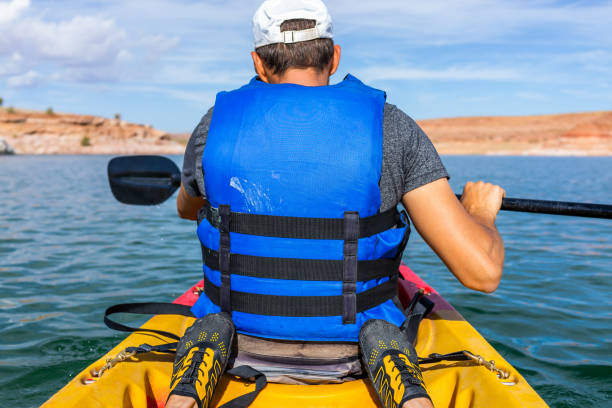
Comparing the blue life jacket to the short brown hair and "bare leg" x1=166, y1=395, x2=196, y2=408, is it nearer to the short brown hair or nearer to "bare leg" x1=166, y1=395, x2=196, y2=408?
the short brown hair

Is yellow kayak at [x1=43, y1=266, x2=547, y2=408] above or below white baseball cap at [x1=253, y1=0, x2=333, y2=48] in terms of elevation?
below

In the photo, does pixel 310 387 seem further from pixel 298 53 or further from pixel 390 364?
pixel 298 53

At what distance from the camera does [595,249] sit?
26.5 feet

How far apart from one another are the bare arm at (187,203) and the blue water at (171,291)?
175 centimetres

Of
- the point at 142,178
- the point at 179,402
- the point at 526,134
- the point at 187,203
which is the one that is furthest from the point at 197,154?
the point at 526,134

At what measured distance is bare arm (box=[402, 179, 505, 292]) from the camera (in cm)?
160

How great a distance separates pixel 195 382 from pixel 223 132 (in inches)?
31.7

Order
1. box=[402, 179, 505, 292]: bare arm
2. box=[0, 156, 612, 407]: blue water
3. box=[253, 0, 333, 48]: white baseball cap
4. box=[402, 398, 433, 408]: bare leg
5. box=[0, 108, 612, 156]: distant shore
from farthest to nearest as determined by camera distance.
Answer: box=[0, 108, 612, 156]: distant shore < box=[0, 156, 612, 407]: blue water < box=[253, 0, 333, 48]: white baseball cap < box=[402, 179, 505, 292]: bare arm < box=[402, 398, 433, 408]: bare leg

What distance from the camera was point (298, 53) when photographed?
5.78 ft

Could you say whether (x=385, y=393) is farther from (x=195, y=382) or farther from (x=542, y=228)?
(x=542, y=228)

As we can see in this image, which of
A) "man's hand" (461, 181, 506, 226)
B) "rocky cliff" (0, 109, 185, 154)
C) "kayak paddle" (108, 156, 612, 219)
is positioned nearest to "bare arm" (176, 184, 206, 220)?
"kayak paddle" (108, 156, 612, 219)

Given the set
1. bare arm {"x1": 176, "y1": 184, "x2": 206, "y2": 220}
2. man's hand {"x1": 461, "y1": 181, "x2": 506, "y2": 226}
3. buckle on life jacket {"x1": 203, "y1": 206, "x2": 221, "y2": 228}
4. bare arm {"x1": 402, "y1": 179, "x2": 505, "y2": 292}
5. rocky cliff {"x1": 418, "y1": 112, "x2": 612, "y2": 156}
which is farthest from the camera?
rocky cliff {"x1": 418, "y1": 112, "x2": 612, "y2": 156}

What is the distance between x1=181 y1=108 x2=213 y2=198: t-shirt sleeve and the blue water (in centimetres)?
210

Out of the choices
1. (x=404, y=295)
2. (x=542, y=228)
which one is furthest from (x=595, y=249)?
(x=404, y=295)
